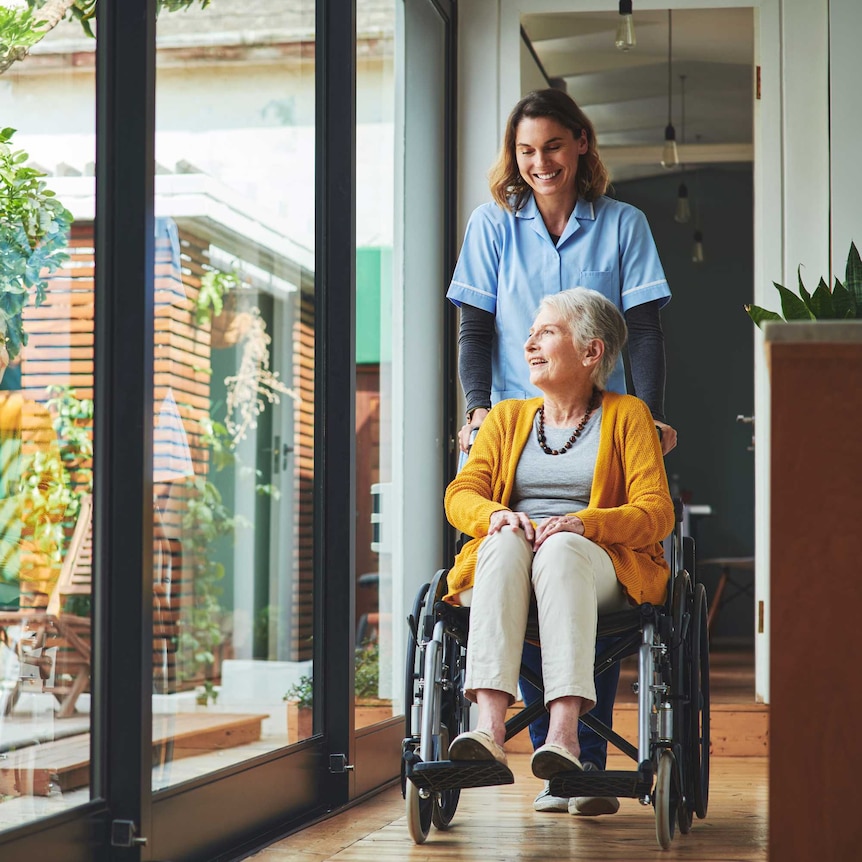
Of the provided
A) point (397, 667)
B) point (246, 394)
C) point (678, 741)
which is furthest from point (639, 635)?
point (397, 667)

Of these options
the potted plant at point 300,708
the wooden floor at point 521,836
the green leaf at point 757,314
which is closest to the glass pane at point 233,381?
the potted plant at point 300,708

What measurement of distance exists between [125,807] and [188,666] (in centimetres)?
62

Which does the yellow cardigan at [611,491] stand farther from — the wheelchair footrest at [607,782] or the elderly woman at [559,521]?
the wheelchair footrest at [607,782]

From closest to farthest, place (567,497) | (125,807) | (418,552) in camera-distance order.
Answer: (125,807) → (567,497) → (418,552)

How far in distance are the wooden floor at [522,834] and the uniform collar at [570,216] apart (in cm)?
130

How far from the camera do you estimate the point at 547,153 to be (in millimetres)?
2900

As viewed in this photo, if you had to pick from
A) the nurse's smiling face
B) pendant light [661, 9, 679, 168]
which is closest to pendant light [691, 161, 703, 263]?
pendant light [661, 9, 679, 168]

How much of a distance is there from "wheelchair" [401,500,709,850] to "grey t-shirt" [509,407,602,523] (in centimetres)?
23

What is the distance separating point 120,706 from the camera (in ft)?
6.49

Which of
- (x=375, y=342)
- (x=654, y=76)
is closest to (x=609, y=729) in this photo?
(x=375, y=342)

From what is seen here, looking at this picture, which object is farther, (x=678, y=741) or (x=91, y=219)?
(x=678, y=741)

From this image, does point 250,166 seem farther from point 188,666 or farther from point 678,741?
point 678,741

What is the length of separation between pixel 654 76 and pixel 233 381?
3.96 metres

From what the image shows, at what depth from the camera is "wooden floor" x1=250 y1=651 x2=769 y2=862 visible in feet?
7.59
